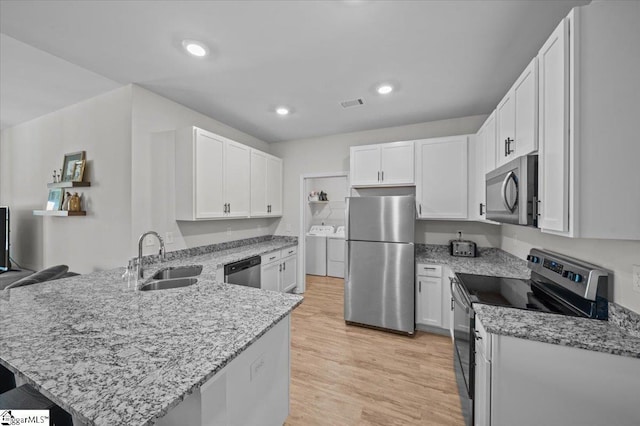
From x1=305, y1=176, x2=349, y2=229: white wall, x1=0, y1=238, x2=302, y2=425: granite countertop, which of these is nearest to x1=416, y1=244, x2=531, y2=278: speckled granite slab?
x1=0, y1=238, x2=302, y2=425: granite countertop

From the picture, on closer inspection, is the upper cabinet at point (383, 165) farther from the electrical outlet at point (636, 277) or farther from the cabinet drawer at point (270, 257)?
the electrical outlet at point (636, 277)

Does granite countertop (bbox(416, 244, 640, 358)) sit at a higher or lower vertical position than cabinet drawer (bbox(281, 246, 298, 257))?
higher

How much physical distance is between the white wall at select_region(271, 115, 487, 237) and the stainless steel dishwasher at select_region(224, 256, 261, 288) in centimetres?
134

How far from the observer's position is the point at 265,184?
13.1 ft

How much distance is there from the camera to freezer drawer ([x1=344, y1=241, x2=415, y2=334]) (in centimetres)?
294

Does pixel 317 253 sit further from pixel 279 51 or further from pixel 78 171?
pixel 279 51

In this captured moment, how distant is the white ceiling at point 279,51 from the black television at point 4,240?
1474 mm

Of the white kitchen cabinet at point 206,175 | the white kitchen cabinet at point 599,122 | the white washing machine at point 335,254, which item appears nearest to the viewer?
the white kitchen cabinet at point 599,122

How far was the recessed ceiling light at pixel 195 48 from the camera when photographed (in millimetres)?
1856

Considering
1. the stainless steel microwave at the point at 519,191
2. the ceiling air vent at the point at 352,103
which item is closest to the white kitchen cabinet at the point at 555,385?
the stainless steel microwave at the point at 519,191

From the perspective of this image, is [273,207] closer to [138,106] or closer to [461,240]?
[138,106]

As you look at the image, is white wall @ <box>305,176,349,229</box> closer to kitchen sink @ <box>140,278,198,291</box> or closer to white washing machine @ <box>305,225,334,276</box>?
white washing machine @ <box>305,225,334,276</box>

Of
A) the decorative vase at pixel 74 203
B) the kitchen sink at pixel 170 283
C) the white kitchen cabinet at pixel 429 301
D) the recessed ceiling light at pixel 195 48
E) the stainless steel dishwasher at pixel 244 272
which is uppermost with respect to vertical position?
the recessed ceiling light at pixel 195 48

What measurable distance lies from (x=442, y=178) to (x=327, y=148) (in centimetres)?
187
